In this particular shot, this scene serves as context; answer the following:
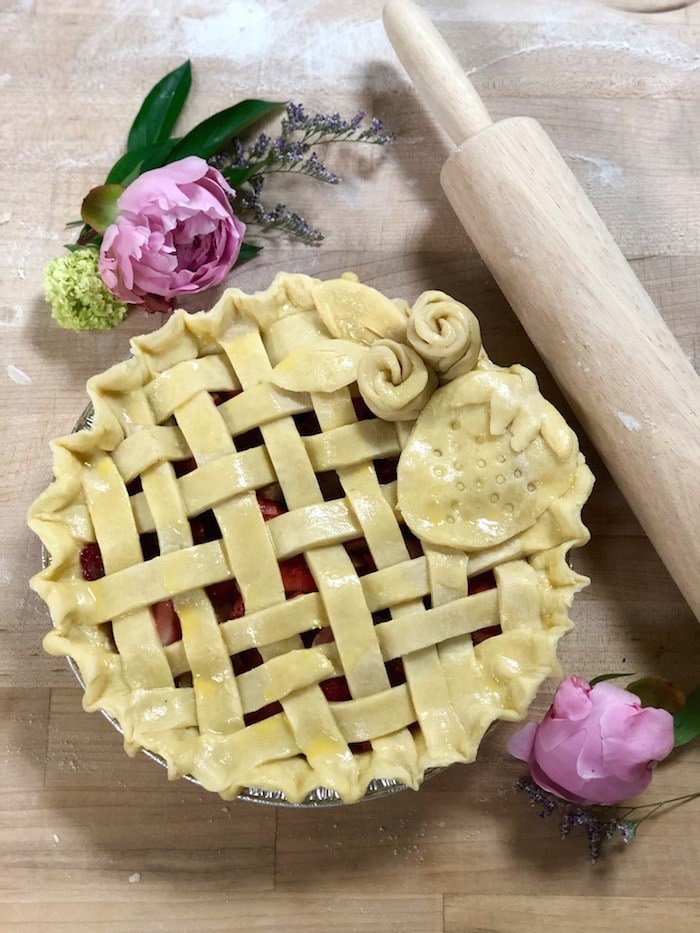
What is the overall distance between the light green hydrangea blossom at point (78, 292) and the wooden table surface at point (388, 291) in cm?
5

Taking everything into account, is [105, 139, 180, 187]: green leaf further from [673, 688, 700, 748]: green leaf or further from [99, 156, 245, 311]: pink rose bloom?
[673, 688, 700, 748]: green leaf

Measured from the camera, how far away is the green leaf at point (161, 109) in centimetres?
134

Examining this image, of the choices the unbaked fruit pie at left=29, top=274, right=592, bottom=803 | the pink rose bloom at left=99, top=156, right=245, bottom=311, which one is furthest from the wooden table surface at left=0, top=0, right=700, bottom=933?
the unbaked fruit pie at left=29, top=274, right=592, bottom=803

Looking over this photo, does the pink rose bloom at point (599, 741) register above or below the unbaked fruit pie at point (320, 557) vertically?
below

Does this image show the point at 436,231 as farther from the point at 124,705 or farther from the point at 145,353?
the point at 124,705

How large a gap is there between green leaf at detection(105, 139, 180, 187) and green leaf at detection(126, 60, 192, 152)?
2cm

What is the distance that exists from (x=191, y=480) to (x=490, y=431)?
36cm

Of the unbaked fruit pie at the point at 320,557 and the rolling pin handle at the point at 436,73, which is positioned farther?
the rolling pin handle at the point at 436,73

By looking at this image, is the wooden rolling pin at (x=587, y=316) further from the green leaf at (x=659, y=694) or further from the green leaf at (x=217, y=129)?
the green leaf at (x=217, y=129)

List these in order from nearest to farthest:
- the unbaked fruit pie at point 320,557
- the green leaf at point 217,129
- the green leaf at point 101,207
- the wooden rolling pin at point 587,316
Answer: the unbaked fruit pie at point 320,557 → the wooden rolling pin at point 587,316 → the green leaf at point 101,207 → the green leaf at point 217,129

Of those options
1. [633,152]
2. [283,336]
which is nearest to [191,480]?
[283,336]

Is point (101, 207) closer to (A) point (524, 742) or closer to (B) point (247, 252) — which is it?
(B) point (247, 252)

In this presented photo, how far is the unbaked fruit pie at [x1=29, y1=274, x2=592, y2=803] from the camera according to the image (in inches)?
39.4

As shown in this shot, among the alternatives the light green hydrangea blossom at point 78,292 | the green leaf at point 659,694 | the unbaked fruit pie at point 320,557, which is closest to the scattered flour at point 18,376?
the light green hydrangea blossom at point 78,292
